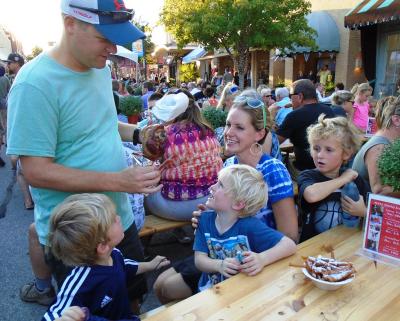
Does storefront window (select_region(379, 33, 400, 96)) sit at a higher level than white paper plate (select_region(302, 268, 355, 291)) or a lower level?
higher

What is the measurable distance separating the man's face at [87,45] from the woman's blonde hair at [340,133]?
137 centimetres

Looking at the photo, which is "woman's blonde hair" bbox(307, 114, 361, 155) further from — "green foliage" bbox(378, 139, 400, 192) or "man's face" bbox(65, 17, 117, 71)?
"man's face" bbox(65, 17, 117, 71)

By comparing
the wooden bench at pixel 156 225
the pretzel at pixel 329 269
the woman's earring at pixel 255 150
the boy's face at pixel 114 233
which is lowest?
the wooden bench at pixel 156 225

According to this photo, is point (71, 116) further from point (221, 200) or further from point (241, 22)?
point (241, 22)

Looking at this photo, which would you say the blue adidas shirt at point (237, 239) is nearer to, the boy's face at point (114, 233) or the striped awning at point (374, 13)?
the boy's face at point (114, 233)

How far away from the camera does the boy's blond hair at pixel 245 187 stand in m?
1.80

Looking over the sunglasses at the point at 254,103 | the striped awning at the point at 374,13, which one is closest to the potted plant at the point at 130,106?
the sunglasses at the point at 254,103

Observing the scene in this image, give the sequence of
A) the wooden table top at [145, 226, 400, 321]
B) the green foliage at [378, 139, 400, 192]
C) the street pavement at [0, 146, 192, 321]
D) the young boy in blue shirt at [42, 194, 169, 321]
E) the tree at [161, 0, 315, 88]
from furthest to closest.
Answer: the tree at [161, 0, 315, 88]
the street pavement at [0, 146, 192, 321]
the green foliage at [378, 139, 400, 192]
the young boy in blue shirt at [42, 194, 169, 321]
the wooden table top at [145, 226, 400, 321]

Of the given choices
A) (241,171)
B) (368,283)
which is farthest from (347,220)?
(241,171)

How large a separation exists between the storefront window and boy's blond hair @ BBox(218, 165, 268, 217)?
11.6m

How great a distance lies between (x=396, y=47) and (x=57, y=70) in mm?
12751

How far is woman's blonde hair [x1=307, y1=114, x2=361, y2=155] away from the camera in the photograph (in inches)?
91.1

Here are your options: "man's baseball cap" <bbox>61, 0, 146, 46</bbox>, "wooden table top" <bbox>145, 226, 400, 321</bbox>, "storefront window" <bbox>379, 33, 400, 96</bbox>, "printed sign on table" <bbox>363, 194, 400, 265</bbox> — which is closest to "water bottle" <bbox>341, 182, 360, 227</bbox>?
"printed sign on table" <bbox>363, 194, 400, 265</bbox>

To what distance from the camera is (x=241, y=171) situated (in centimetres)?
186
